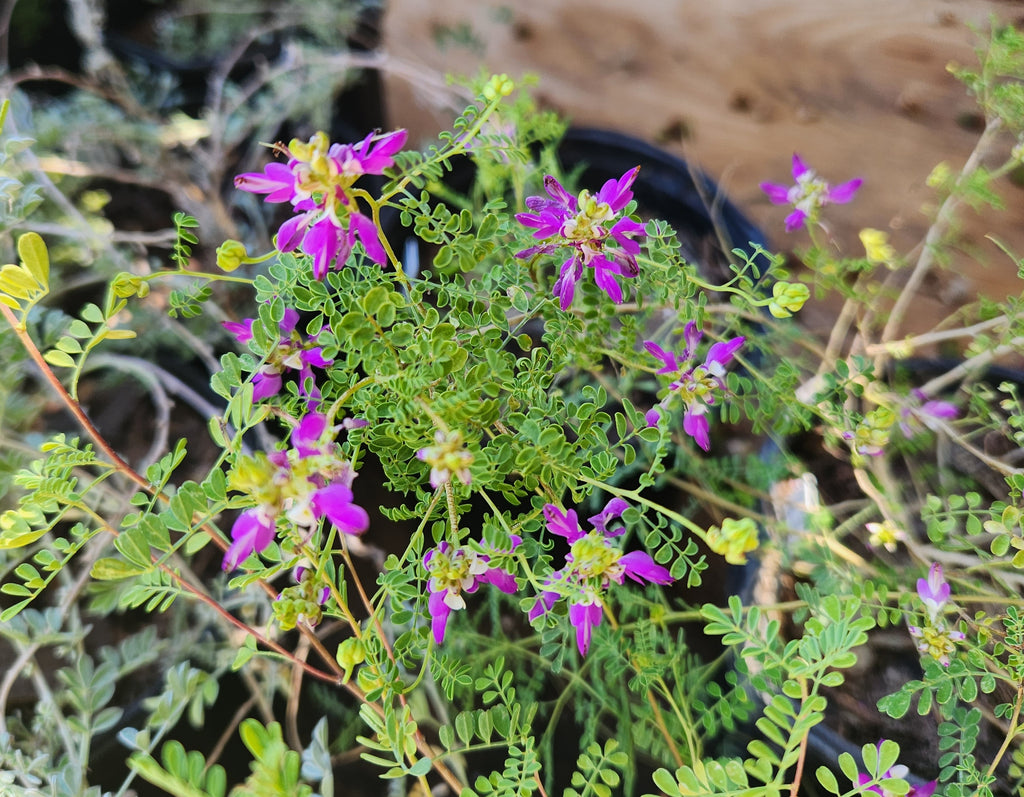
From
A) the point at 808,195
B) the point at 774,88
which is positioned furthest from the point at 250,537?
the point at 774,88

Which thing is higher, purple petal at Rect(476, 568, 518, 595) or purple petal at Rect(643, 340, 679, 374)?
purple petal at Rect(643, 340, 679, 374)

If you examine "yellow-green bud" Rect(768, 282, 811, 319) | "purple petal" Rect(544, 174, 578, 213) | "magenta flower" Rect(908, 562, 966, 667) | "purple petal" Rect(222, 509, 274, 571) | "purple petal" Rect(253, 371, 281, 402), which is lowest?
"magenta flower" Rect(908, 562, 966, 667)

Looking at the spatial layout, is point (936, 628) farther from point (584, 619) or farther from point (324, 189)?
point (324, 189)

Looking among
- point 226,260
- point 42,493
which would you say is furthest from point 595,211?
point 42,493

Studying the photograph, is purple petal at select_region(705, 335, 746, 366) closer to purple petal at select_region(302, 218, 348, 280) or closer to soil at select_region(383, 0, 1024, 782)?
purple petal at select_region(302, 218, 348, 280)

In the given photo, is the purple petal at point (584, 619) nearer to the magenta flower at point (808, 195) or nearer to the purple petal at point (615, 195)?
the purple petal at point (615, 195)

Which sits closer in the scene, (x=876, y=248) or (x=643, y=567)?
(x=643, y=567)

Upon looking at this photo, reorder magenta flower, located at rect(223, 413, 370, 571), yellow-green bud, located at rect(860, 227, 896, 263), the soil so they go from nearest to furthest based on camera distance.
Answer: magenta flower, located at rect(223, 413, 370, 571)
yellow-green bud, located at rect(860, 227, 896, 263)
the soil

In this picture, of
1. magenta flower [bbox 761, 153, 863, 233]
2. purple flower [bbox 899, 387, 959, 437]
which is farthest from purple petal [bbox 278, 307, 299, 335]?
purple flower [bbox 899, 387, 959, 437]
